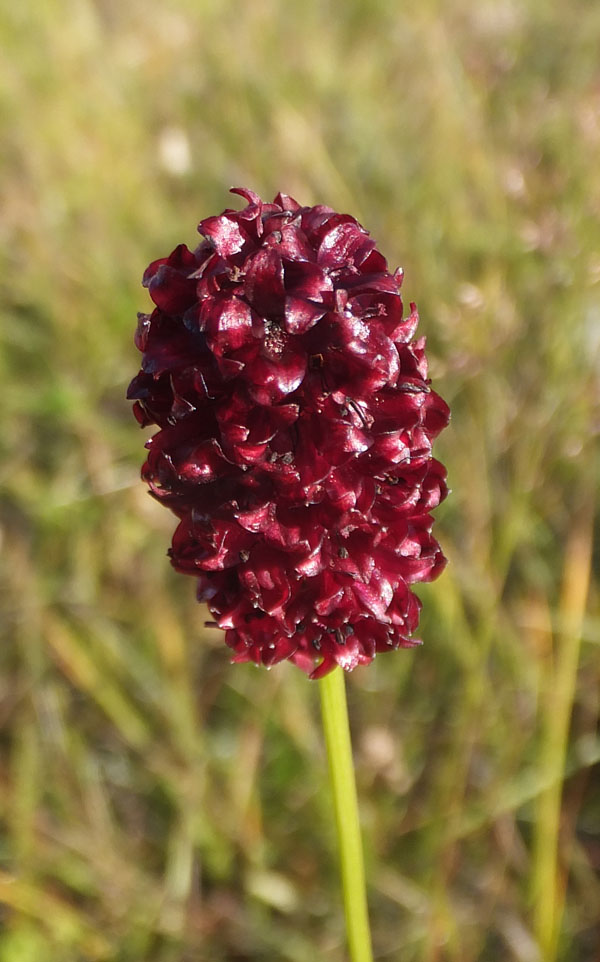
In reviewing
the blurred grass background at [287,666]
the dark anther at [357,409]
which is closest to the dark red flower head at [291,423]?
the dark anther at [357,409]

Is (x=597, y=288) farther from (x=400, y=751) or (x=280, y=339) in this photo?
(x=280, y=339)

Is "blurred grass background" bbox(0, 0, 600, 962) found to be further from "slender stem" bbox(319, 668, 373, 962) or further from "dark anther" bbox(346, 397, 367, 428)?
"dark anther" bbox(346, 397, 367, 428)

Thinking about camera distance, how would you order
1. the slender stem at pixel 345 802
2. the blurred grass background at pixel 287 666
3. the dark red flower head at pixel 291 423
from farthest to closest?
the blurred grass background at pixel 287 666
the slender stem at pixel 345 802
the dark red flower head at pixel 291 423

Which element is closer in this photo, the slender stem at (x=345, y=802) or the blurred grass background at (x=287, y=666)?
the slender stem at (x=345, y=802)

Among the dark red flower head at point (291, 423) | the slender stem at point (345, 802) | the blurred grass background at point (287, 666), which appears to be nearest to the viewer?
the dark red flower head at point (291, 423)

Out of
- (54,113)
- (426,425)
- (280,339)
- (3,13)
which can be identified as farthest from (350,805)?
(3,13)

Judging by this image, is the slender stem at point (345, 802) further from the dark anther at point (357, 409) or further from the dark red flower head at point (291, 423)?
the dark anther at point (357, 409)

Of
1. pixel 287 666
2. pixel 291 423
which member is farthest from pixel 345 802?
pixel 287 666

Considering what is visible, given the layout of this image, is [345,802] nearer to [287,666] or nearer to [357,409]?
[357,409]
